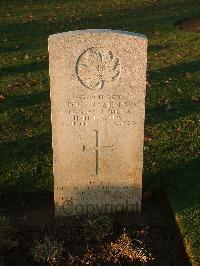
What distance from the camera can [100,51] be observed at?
4.68m

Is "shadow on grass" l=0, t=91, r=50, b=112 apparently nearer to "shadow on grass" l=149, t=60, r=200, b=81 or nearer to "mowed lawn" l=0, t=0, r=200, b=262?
"mowed lawn" l=0, t=0, r=200, b=262

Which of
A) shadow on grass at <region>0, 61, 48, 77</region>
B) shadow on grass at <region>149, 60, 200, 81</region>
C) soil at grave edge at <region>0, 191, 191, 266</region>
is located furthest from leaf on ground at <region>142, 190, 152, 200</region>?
shadow on grass at <region>0, 61, 48, 77</region>

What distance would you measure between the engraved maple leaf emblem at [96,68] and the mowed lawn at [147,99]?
1809mm

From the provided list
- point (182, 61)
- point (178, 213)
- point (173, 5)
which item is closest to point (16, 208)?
point (178, 213)

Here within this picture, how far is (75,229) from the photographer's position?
5.41 metres

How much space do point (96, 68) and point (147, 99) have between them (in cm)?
371

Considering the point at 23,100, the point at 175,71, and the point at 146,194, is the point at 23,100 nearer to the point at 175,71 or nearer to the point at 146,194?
the point at 175,71

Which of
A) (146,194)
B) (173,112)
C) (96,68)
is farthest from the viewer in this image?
(173,112)

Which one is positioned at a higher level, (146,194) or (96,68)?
(96,68)

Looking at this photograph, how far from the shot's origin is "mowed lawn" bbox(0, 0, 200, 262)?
613 cm

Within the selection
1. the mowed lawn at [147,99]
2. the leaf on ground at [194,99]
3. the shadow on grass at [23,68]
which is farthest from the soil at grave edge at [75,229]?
the shadow on grass at [23,68]

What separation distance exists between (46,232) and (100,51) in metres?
2.07

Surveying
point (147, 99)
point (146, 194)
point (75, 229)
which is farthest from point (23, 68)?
point (75, 229)

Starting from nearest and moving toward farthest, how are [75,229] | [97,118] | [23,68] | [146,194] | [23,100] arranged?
[97,118]
[75,229]
[146,194]
[23,100]
[23,68]
